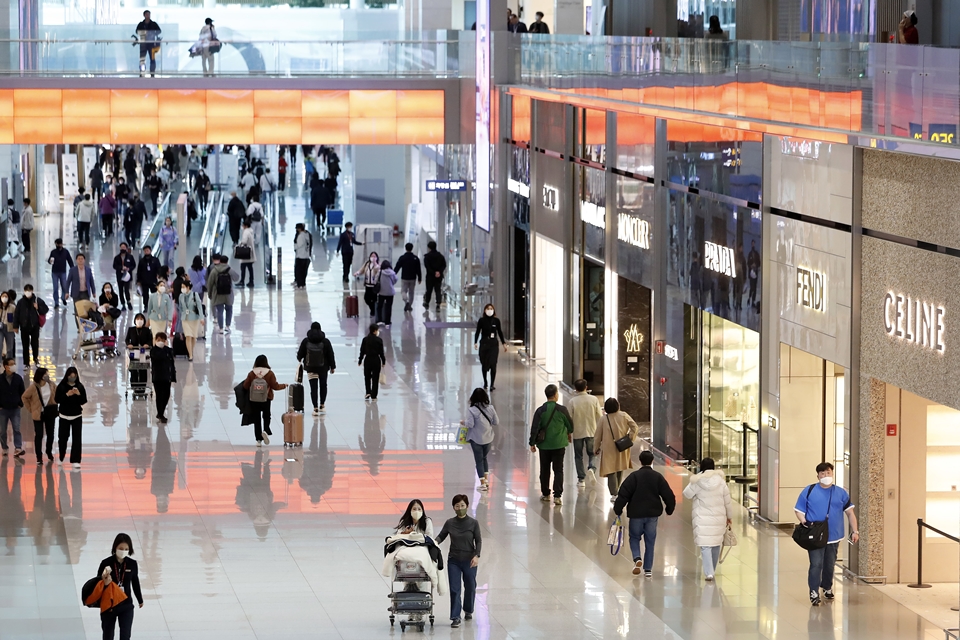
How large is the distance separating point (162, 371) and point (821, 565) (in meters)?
10.7

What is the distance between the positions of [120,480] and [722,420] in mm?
7072

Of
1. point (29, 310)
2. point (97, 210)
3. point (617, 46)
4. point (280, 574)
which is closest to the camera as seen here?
point (280, 574)

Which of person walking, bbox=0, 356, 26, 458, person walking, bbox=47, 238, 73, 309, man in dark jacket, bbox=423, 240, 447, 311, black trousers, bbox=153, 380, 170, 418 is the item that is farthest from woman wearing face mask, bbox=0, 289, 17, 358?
man in dark jacket, bbox=423, 240, 447, 311

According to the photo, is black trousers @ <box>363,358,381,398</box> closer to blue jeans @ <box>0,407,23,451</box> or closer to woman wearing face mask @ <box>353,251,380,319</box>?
blue jeans @ <box>0,407,23,451</box>

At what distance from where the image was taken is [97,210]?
48.7 meters

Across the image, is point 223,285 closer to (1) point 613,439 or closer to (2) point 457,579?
(1) point 613,439

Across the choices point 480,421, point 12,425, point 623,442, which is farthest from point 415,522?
point 12,425

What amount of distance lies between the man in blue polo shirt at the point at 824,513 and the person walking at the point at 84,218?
31479 millimetres

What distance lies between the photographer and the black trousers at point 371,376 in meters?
22.9

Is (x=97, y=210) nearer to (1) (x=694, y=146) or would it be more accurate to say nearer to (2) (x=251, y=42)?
(2) (x=251, y=42)

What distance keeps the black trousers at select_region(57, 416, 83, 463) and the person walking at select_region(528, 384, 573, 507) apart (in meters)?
5.45

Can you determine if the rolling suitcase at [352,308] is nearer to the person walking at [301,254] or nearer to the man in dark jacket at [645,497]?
the person walking at [301,254]

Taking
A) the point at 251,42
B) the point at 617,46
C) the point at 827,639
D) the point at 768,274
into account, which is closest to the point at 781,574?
the point at 827,639

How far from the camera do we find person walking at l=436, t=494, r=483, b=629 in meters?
12.6
